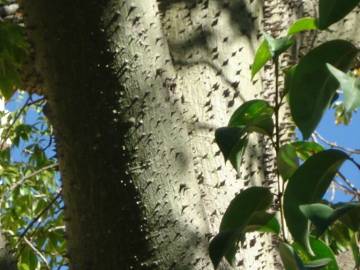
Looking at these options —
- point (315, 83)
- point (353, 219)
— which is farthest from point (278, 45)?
point (353, 219)

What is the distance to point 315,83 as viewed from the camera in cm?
86

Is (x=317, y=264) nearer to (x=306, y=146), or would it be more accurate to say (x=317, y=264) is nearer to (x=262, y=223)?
(x=262, y=223)

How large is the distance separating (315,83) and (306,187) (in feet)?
0.34

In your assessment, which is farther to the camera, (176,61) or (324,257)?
(176,61)

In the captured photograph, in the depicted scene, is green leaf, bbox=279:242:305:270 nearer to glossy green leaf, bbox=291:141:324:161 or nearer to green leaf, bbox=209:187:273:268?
green leaf, bbox=209:187:273:268

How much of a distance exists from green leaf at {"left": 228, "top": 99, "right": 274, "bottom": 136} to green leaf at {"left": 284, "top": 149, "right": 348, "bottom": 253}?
136mm

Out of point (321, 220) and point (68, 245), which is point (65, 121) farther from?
point (321, 220)

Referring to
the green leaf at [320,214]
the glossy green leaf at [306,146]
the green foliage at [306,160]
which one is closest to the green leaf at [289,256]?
the green foliage at [306,160]

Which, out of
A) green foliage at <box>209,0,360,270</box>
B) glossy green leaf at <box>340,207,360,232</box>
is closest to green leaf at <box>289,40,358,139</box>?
green foliage at <box>209,0,360,270</box>

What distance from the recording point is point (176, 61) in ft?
4.44

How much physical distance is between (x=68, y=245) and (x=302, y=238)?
0.40 m

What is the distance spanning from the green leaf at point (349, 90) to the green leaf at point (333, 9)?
6 centimetres

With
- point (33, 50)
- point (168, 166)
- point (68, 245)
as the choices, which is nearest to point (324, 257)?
point (168, 166)

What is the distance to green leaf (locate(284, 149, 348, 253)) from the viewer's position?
2.83ft
